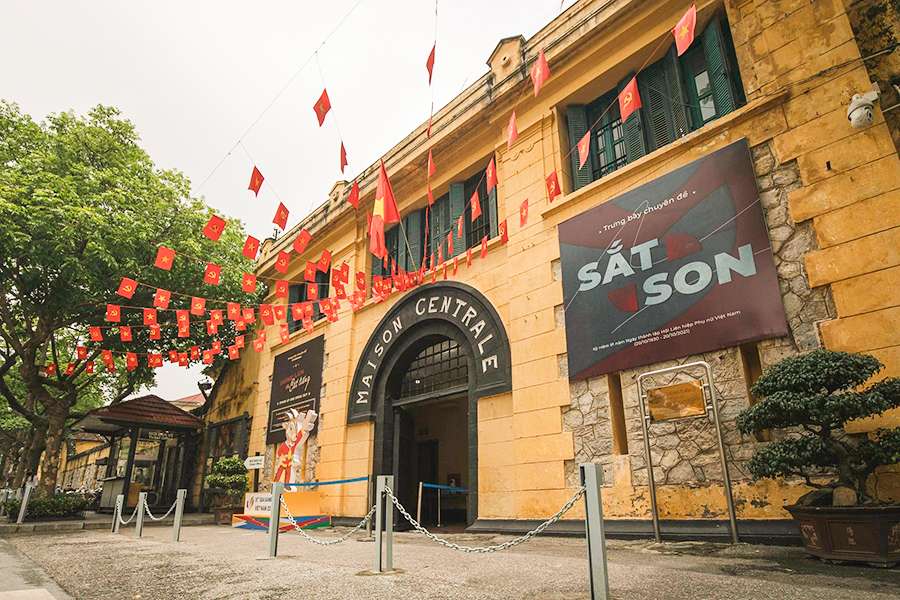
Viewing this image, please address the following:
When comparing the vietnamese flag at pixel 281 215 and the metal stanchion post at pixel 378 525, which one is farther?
the vietnamese flag at pixel 281 215

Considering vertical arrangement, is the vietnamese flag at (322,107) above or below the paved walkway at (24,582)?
→ above

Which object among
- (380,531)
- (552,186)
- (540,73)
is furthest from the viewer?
(552,186)

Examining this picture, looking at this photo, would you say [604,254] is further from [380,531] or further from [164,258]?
[164,258]

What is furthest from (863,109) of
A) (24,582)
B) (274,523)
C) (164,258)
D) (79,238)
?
(79,238)

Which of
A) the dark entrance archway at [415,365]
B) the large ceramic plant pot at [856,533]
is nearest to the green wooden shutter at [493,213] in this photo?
the dark entrance archway at [415,365]

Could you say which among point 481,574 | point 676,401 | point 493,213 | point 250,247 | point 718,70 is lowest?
point 481,574

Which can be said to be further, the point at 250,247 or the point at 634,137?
the point at 250,247

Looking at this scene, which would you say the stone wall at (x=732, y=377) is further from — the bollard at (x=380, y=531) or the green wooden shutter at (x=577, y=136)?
the bollard at (x=380, y=531)

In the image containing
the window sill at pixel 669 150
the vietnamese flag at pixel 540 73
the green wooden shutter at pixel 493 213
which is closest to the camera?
the window sill at pixel 669 150

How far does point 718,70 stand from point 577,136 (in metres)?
2.55

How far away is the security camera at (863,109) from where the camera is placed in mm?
5625

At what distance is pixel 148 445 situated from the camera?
839 inches

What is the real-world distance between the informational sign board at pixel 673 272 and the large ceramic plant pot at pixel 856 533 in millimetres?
2210

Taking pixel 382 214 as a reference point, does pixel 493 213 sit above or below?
above
